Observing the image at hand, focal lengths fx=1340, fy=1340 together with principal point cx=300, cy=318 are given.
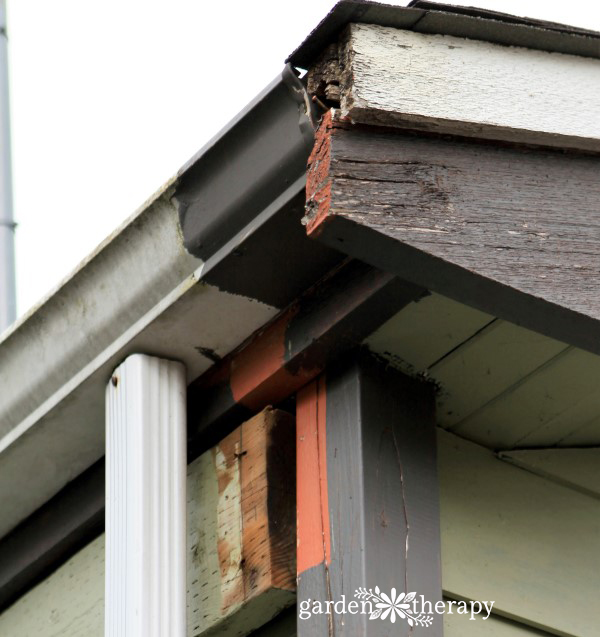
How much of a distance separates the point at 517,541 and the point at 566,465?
226 millimetres

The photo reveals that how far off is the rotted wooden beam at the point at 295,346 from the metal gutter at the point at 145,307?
0.03m

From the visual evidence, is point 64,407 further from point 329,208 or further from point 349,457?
point 329,208

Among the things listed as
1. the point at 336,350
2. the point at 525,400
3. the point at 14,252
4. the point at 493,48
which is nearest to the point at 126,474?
the point at 336,350

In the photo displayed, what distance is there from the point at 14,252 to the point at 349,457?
91.0 inches

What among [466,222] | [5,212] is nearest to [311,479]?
[466,222]

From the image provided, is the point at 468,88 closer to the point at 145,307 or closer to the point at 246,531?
Answer: the point at 145,307

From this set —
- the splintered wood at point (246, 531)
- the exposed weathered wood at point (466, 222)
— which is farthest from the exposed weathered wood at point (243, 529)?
the exposed weathered wood at point (466, 222)

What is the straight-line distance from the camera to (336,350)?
7.00ft

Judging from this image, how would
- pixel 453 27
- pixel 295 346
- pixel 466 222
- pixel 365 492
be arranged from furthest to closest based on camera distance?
pixel 295 346
pixel 365 492
pixel 453 27
pixel 466 222

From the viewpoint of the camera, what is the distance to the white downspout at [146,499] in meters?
2.10

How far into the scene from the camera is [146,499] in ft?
7.10

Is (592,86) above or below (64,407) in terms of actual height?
above

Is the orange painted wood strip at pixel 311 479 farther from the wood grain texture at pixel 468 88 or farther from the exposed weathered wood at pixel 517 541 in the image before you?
the wood grain texture at pixel 468 88

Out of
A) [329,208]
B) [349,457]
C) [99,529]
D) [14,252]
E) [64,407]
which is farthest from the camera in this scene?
[14,252]
